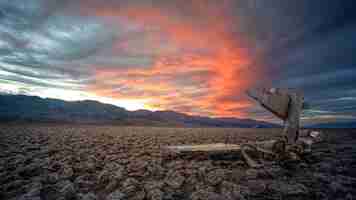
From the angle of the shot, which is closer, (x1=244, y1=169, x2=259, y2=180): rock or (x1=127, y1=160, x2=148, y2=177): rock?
(x1=244, y1=169, x2=259, y2=180): rock

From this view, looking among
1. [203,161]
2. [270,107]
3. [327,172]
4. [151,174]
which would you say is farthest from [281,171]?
[151,174]

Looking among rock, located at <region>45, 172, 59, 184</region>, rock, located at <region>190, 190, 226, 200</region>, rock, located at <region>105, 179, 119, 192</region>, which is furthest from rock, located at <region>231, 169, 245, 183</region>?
rock, located at <region>45, 172, 59, 184</region>

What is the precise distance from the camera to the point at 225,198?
2629mm

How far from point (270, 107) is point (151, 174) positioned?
116 inches

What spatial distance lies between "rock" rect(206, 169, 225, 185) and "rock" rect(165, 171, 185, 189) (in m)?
0.55

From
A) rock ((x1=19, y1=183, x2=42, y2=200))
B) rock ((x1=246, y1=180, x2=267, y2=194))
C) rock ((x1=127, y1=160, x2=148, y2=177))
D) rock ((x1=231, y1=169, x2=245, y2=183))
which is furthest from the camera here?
rock ((x1=127, y1=160, x2=148, y2=177))

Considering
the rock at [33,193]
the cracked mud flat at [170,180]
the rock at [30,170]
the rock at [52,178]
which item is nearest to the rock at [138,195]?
the cracked mud flat at [170,180]

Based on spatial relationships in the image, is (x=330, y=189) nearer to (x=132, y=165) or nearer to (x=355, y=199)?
(x=355, y=199)

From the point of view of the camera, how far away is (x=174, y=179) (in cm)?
348

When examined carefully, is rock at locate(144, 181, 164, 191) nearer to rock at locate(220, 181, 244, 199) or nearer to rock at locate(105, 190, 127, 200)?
rock at locate(105, 190, 127, 200)

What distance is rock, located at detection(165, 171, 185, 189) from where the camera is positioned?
3180 millimetres

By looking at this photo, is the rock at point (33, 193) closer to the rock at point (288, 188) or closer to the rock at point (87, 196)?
the rock at point (87, 196)

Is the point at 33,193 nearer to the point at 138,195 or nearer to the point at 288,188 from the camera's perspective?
the point at 138,195

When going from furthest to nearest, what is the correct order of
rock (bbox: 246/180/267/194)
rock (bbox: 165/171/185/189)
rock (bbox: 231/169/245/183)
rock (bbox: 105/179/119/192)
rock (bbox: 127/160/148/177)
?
1. rock (bbox: 127/160/148/177)
2. rock (bbox: 231/169/245/183)
3. rock (bbox: 165/171/185/189)
4. rock (bbox: 105/179/119/192)
5. rock (bbox: 246/180/267/194)
